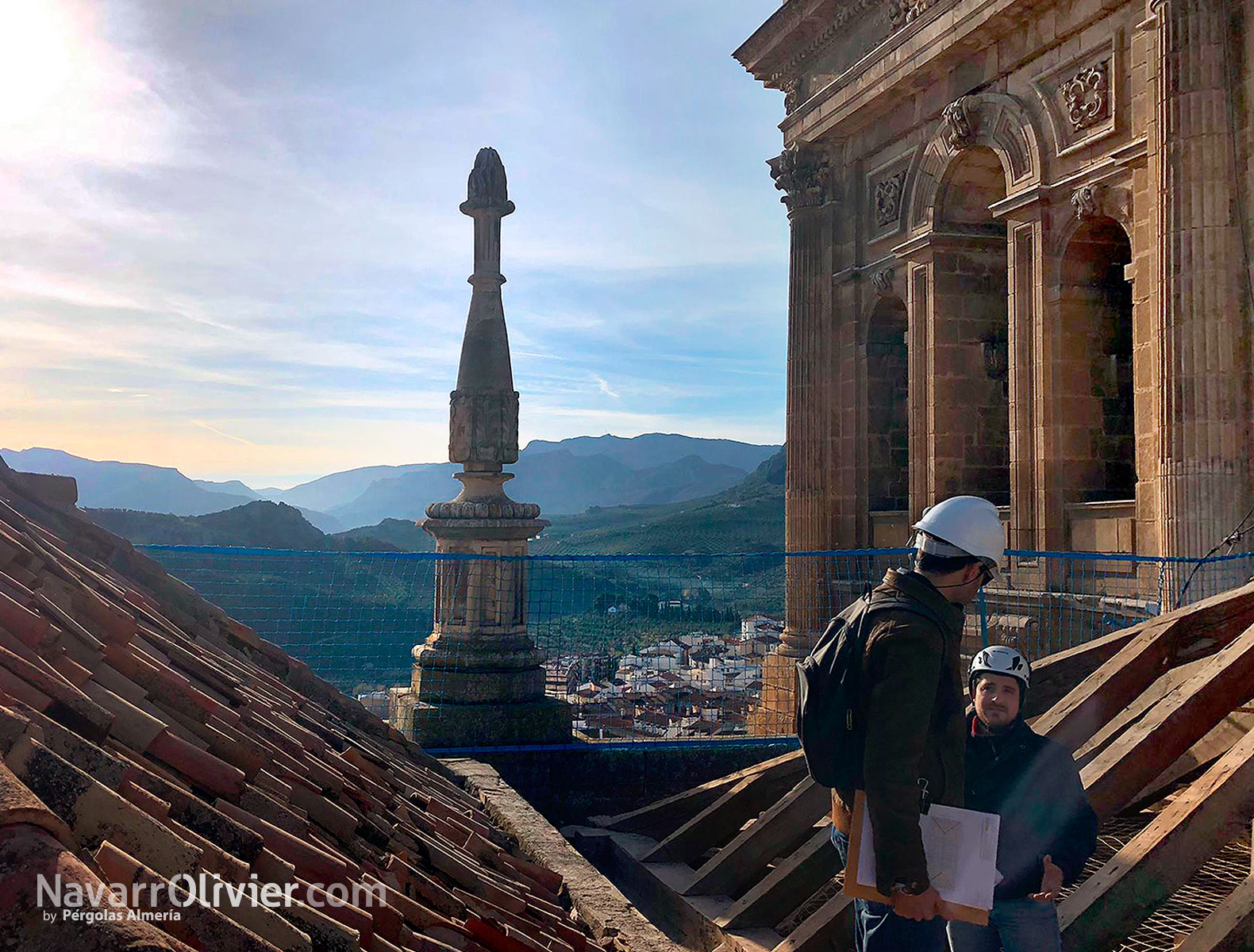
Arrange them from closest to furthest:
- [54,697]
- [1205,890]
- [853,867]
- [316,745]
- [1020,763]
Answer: [54,697]
[853,867]
[1020,763]
[316,745]
[1205,890]

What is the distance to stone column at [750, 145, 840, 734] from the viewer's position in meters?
13.5

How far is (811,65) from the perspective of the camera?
47.1 ft

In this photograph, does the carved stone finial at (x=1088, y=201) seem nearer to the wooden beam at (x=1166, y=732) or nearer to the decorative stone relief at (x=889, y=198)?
the decorative stone relief at (x=889, y=198)

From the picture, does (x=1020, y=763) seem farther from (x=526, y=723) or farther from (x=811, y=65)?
(x=811, y=65)

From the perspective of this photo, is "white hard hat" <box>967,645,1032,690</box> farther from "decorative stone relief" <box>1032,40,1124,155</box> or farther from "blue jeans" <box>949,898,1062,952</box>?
"decorative stone relief" <box>1032,40,1124,155</box>

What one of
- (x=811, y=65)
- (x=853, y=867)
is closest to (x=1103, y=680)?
(x=853, y=867)

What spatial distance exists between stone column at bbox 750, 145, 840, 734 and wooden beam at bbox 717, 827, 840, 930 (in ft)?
27.5

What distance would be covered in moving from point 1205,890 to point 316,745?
3.85 meters

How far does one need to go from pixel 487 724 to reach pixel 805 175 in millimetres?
9152

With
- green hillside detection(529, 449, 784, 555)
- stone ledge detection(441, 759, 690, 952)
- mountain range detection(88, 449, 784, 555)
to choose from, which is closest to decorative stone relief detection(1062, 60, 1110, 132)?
stone ledge detection(441, 759, 690, 952)

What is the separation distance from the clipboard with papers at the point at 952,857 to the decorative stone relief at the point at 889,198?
1082 cm

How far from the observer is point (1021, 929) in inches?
125

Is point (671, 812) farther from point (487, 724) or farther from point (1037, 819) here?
point (1037, 819)

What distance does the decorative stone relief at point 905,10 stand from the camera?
11.7 meters
